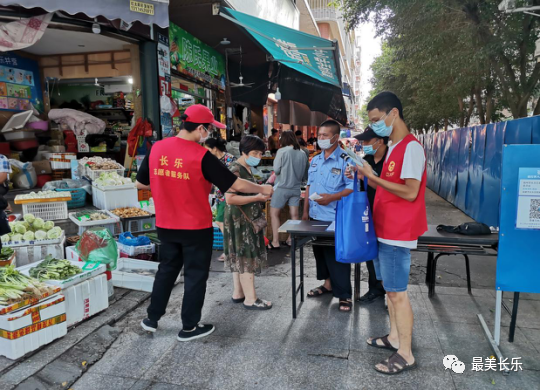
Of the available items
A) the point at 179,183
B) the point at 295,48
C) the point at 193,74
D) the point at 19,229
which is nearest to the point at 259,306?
the point at 179,183

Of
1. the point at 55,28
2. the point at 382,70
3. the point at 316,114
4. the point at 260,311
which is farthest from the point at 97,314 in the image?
the point at 382,70

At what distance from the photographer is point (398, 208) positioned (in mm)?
2803

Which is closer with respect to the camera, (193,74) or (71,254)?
(71,254)

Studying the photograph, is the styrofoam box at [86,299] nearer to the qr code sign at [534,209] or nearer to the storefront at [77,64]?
the qr code sign at [534,209]

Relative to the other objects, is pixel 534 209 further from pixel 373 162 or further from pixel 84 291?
pixel 84 291

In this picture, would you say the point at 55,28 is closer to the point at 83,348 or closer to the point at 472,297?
the point at 83,348

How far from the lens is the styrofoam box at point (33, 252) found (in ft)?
15.0

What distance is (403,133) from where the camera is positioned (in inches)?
113

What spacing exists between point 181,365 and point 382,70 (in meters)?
32.7

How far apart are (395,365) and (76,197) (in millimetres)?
5915

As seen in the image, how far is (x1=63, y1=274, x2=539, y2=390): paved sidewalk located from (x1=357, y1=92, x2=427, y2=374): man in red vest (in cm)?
29

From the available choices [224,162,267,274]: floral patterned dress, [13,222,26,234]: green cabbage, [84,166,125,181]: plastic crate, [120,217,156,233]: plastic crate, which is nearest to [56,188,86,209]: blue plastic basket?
[84,166,125,181]: plastic crate

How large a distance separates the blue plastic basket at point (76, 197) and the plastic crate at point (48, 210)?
0.64 metres

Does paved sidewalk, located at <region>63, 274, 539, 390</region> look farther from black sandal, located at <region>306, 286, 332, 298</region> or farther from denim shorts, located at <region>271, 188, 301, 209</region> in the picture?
denim shorts, located at <region>271, 188, 301, 209</region>
